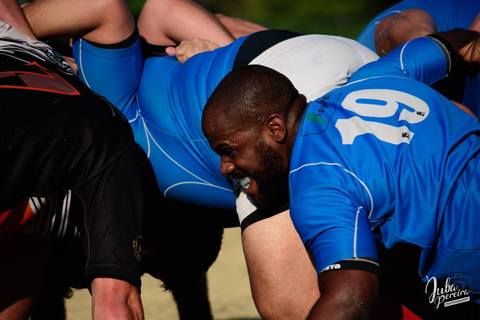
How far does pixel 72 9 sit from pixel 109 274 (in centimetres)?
135

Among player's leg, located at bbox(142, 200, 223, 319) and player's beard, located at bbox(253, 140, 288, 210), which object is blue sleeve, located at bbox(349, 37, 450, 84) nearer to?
player's beard, located at bbox(253, 140, 288, 210)

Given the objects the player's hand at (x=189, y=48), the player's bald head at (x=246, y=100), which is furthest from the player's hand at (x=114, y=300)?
the player's hand at (x=189, y=48)

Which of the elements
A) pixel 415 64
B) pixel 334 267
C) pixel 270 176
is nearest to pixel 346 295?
pixel 334 267

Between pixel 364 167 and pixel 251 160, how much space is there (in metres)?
0.43

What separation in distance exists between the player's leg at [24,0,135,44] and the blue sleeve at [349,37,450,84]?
1.08m

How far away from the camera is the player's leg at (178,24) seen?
418cm

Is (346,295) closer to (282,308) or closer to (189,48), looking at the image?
(282,308)

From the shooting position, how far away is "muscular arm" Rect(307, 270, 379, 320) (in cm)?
258

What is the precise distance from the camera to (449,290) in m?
3.14

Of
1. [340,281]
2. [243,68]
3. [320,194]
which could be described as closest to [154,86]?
[243,68]

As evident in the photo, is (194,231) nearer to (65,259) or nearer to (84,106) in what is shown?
(65,259)

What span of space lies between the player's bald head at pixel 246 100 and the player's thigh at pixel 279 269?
51 centimetres

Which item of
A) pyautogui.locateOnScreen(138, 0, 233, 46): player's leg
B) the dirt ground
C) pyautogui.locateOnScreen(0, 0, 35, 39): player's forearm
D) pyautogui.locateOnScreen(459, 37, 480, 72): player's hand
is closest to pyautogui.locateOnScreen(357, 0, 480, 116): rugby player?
pyautogui.locateOnScreen(459, 37, 480, 72): player's hand

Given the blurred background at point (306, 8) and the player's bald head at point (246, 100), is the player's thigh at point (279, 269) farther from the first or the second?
the blurred background at point (306, 8)
